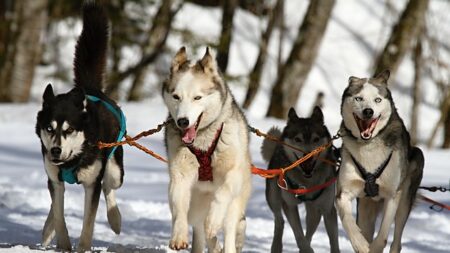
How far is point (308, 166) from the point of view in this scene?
22.4 ft

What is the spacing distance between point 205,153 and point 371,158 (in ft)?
3.75

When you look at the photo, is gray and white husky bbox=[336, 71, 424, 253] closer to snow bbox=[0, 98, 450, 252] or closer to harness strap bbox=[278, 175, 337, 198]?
harness strap bbox=[278, 175, 337, 198]

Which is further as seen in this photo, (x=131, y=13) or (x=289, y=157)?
(x=131, y=13)

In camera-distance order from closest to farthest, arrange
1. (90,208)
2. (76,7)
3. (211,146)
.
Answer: (211,146), (90,208), (76,7)

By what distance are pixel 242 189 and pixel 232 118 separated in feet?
1.49

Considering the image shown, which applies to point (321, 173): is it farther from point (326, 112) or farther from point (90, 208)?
point (326, 112)

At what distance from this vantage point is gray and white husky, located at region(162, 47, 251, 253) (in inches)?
204

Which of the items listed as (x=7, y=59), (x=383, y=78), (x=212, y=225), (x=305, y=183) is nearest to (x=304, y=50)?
(x=7, y=59)

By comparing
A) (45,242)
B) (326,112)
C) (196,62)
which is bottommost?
(45,242)

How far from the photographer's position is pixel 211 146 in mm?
5371

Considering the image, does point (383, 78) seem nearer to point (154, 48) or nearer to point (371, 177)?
point (371, 177)

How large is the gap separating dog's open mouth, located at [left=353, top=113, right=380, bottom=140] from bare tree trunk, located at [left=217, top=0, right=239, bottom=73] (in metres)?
11.1

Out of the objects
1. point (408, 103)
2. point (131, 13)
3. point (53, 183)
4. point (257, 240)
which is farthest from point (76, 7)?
point (53, 183)

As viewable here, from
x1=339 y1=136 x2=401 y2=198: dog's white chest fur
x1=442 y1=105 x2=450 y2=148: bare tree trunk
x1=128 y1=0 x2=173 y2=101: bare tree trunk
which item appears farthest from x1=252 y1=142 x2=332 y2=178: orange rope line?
x1=442 y1=105 x2=450 y2=148: bare tree trunk
